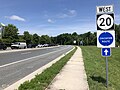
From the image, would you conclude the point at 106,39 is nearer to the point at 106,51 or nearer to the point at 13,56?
the point at 106,51

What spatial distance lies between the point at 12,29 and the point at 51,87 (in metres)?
98.9

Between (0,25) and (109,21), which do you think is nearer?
(109,21)

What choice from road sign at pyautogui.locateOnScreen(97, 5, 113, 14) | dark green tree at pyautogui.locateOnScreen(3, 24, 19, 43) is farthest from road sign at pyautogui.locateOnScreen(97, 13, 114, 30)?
dark green tree at pyautogui.locateOnScreen(3, 24, 19, 43)

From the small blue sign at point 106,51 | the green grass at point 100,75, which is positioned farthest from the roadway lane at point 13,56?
the small blue sign at point 106,51

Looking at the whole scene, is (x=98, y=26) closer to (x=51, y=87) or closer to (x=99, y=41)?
(x=99, y=41)

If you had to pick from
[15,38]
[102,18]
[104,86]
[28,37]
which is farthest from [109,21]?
[28,37]

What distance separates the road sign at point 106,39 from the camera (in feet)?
27.7

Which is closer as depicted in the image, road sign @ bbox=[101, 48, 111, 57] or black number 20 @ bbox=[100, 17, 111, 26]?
black number 20 @ bbox=[100, 17, 111, 26]

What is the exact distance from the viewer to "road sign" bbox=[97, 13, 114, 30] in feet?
27.3

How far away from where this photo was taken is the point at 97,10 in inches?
337

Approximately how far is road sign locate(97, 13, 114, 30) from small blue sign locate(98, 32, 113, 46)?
215 mm

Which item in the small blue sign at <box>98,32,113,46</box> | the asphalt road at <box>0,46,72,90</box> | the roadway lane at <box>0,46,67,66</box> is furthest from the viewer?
the roadway lane at <box>0,46,67,66</box>

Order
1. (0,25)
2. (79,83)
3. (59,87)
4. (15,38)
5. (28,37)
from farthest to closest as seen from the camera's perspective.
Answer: (28,37), (15,38), (0,25), (79,83), (59,87)

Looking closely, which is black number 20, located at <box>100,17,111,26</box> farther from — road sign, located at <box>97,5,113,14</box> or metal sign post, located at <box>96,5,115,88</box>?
road sign, located at <box>97,5,113,14</box>
